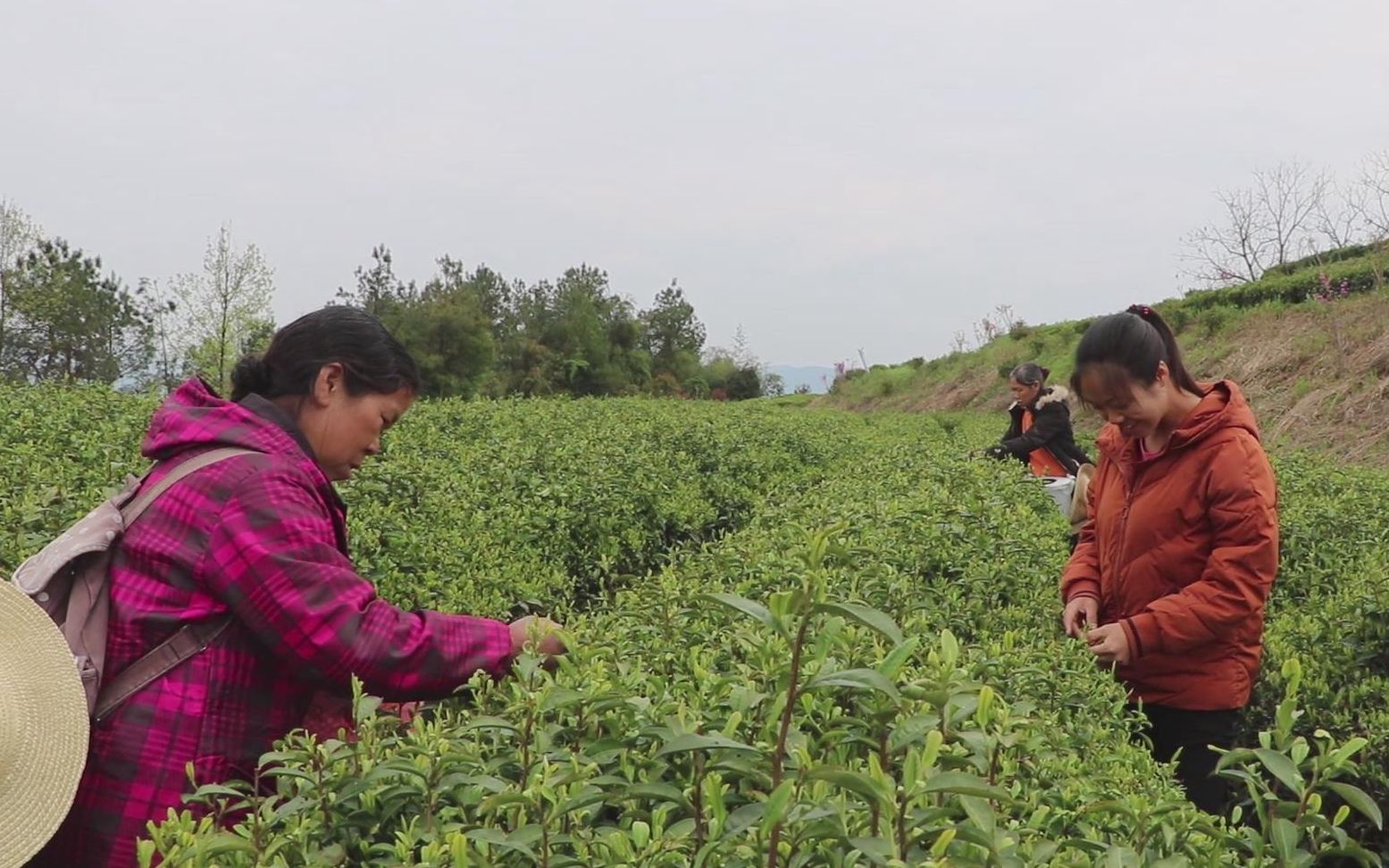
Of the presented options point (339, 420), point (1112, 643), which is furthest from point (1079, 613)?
point (339, 420)

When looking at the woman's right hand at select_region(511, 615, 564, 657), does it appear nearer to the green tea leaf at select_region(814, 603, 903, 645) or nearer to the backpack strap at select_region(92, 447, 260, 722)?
the backpack strap at select_region(92, 447, 260, 722)

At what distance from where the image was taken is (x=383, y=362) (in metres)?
2.18

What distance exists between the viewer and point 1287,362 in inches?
673

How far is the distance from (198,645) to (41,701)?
0.24 m

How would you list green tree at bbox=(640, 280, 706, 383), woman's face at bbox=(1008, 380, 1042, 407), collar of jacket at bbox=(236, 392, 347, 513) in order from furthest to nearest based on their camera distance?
green tree at bbox=(640, 280, 706, 383) → woman's face at bbox=(1008, 380, 1042, 407) → collar of jacket at bbox=(236, 392, 347, 513)

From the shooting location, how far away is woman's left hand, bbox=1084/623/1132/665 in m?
2.68

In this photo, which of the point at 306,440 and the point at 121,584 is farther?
the point at 306,440

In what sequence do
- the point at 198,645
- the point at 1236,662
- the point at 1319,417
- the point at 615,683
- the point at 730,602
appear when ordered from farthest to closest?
the point at 1319,417
the point at 1236,662
the point at 198,645
the point at 615,683
the point at 730,602

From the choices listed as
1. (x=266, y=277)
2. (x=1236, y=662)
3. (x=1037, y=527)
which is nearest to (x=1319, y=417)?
(x=1037, y=527)

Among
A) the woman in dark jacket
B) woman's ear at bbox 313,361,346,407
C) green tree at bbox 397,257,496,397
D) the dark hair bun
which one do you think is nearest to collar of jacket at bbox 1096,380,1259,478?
woman's ear at bbox 313,361,346,407

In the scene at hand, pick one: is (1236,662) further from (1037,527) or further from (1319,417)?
(1319,417)

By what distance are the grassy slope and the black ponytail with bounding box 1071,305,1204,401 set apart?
8.60m

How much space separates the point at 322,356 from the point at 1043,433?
564cm

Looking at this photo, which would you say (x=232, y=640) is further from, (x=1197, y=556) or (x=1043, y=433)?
(x=1043, y=433)
